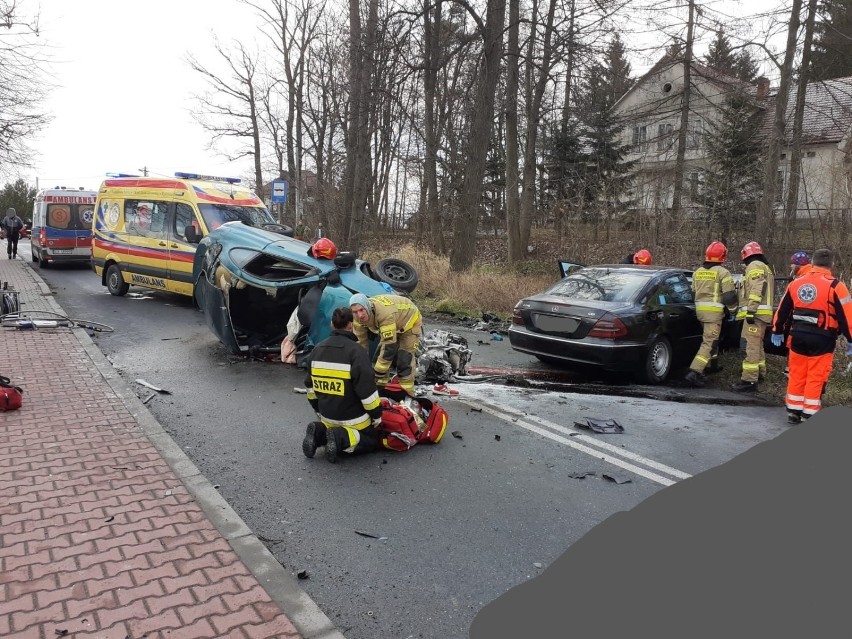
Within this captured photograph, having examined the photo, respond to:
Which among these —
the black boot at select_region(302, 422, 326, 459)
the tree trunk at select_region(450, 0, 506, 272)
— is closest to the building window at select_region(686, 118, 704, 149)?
the tree trunk at select_region(450, 0, 506, 272)

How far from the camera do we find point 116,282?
14.1 meters

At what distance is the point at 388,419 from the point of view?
5223mm

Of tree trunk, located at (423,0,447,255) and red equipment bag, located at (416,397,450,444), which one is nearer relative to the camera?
red equipment bag, located at (416,397,450,444)

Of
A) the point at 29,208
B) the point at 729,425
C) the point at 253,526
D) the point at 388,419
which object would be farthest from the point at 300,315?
the point at 29,208

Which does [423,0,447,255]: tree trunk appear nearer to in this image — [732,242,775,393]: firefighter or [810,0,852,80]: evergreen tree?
[732,242,775,393]: firefighter

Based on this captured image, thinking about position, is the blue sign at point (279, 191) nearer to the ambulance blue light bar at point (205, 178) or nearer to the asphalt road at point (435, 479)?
the ambulance blue light bar at point (205, 178)

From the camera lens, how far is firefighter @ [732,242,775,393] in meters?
7.66

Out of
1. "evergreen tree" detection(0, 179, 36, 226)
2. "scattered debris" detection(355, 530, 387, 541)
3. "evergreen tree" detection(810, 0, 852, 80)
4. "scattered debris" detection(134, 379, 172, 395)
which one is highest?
"evergreen tree" detection(810, 0, 852, 80)

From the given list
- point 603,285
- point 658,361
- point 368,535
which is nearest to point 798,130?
point 603,285

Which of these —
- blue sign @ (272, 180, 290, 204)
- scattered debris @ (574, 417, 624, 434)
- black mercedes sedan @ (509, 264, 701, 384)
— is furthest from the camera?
blue sign @ (272, 180, 290, 204)

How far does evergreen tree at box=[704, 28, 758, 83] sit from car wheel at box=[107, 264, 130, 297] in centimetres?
1685

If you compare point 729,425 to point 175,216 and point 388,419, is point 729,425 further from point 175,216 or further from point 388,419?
point 175,216

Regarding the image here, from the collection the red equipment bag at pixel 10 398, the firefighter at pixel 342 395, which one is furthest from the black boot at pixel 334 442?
the red equipment bag at pixel 10 398

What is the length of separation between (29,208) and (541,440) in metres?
78.1
